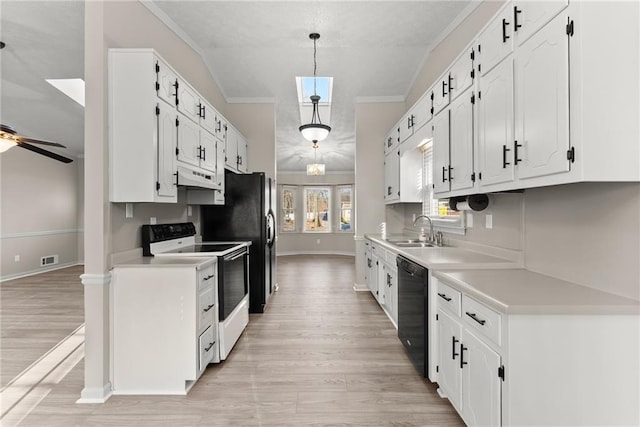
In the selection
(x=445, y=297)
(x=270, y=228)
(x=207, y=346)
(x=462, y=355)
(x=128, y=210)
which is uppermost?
(x=128, y=210)

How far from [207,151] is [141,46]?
3.54 feet

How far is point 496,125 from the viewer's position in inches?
82.4

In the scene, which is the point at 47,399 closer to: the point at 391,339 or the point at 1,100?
the point at 391,339

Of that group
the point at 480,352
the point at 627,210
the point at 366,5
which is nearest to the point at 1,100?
the point at 366,5

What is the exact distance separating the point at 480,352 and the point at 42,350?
3704 mm

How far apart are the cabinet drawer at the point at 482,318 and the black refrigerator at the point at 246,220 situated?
9.66 feet

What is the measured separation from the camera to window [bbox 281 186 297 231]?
10.5 m

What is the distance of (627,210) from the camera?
5.03ft

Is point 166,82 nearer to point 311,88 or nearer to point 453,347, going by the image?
point 453,347

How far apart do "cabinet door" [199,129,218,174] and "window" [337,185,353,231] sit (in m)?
6.96

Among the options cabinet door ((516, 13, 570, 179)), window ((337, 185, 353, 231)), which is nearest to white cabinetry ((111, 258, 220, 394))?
cabinet door ((516, 13, 570, 179))

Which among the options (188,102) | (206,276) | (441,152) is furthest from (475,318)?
(188,102)

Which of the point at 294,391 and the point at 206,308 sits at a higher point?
the point at 206,308

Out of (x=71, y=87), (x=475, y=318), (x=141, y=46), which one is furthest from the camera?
(x=71, y=87)
